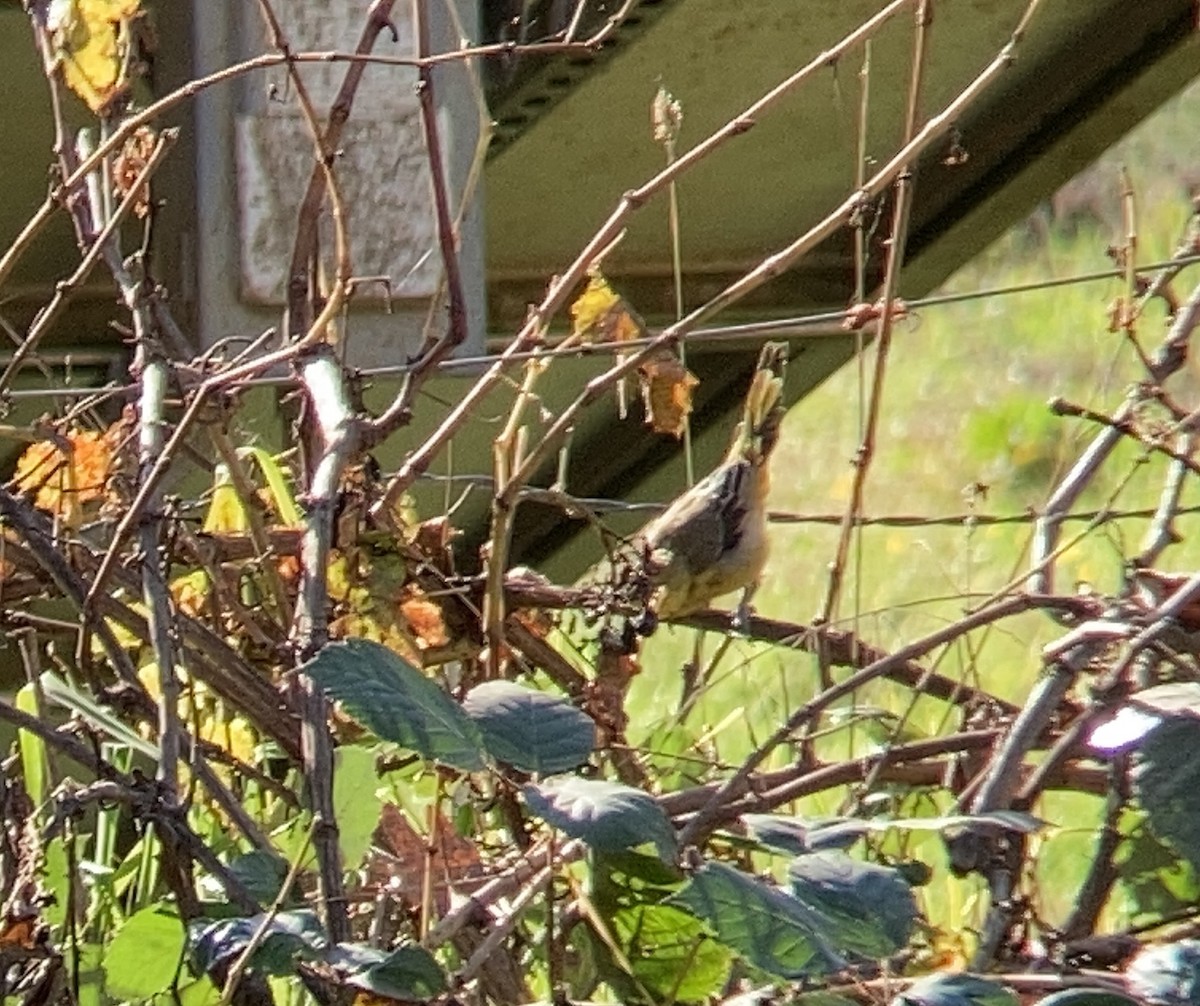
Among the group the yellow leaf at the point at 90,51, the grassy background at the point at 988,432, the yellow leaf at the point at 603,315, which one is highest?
the yellow leaf at the point at 90,51

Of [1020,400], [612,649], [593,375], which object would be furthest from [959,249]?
[1020,400]

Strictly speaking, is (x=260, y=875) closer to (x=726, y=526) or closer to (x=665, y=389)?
(x=665, y=389)

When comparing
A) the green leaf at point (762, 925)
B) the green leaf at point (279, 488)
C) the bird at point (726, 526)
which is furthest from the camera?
the bird at point (726, 526)

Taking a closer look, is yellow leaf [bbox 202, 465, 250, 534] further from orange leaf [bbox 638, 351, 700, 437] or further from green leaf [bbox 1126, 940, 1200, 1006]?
green leaf [bbox 1126, 940, 1200, 1006]

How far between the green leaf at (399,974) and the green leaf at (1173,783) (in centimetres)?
33

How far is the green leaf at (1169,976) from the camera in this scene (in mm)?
951

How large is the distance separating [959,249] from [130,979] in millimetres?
1938

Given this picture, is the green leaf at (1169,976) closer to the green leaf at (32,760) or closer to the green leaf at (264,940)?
the green leaf at (264,940)

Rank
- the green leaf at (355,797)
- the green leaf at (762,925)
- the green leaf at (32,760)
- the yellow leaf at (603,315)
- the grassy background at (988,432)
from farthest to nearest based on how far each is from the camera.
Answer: the grassy background at (988,432)
the yellow leaf at (603,315)
the green leaf at (32,760)
the green leaf at (355,797)
the green leaf at (762,925)

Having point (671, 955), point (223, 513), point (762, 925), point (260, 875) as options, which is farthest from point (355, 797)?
point (223, 513)

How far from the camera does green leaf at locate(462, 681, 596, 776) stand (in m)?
1.02

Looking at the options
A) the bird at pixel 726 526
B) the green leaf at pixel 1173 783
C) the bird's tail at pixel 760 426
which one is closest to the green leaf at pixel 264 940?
the green leaf at pixel 1173 783

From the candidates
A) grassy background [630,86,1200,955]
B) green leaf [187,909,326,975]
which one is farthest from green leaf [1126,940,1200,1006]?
grassy background [630,86,1200,955]

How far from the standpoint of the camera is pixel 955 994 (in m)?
0.94
